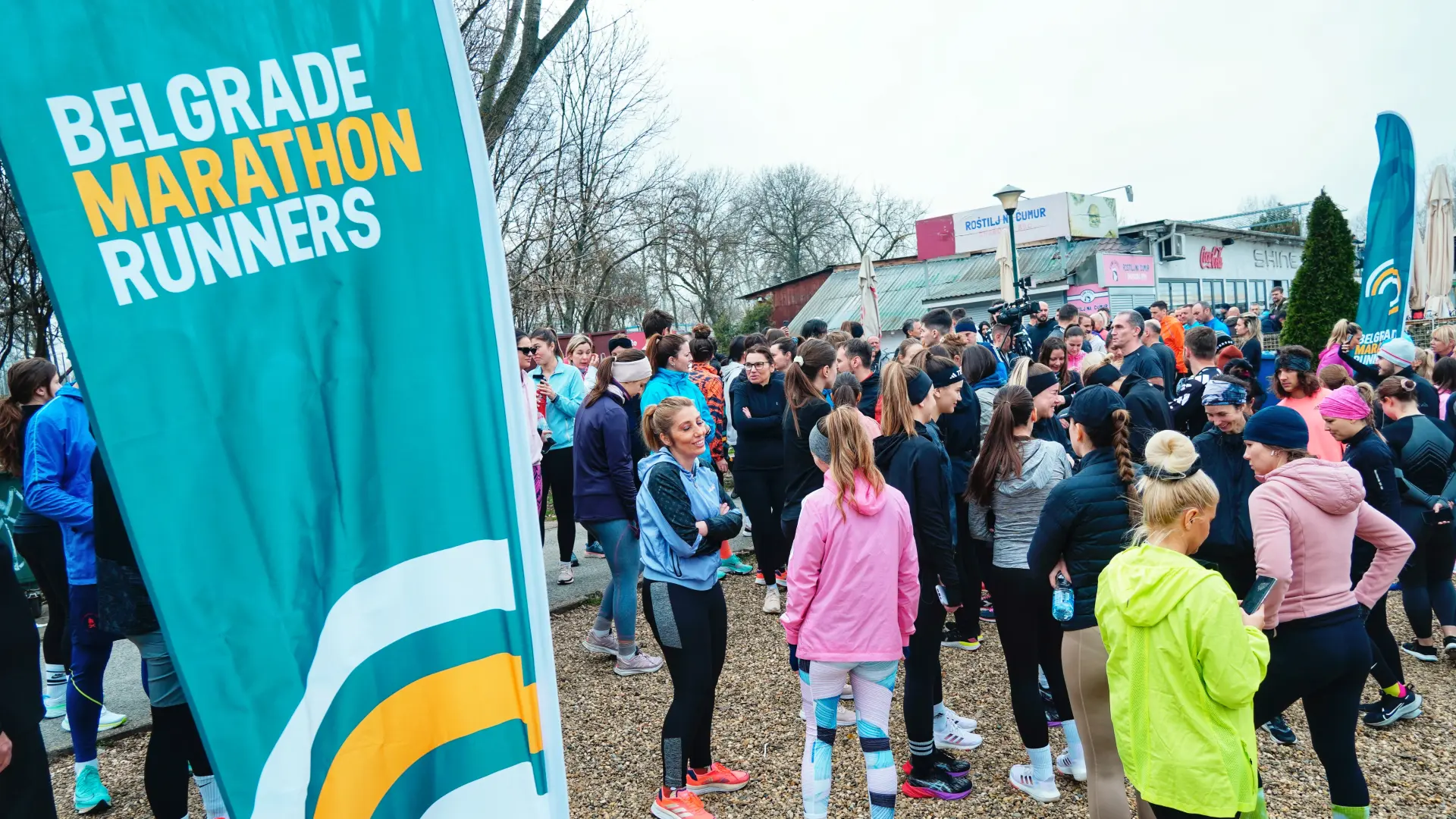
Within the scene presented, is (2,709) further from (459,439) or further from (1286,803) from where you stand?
(1286,803)

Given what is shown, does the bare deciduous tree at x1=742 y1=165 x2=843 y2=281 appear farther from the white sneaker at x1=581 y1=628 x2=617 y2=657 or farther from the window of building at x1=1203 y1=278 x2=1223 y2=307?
the white sneaker at x1=581 y1=628 x2=617 y2=657

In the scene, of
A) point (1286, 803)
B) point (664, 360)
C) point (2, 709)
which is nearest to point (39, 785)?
point (2, 709)

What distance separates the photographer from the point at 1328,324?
53.5 ft

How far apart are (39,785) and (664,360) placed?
4.35 meters

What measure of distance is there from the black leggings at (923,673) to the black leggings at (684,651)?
94cm

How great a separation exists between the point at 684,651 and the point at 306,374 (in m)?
2.85

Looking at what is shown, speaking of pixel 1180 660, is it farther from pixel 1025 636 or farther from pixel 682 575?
pixel 682 575

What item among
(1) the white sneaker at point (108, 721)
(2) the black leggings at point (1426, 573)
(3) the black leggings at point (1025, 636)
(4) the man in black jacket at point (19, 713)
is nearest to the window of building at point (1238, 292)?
(2) the black leggings at point (1426, 573)

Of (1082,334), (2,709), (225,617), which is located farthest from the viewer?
Result: (1082,334)

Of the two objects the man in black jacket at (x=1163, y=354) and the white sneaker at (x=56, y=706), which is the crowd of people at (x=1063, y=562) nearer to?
the man in black jacket at (x=1163, y=354)

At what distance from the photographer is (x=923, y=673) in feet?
13.6

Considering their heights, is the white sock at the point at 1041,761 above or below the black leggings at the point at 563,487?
below

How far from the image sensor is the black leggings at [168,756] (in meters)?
3.53

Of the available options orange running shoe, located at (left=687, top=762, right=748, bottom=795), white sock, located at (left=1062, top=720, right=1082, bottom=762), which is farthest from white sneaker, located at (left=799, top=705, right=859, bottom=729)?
white sock, located at (left=1062, top=720, right=1082, bottom=762)
